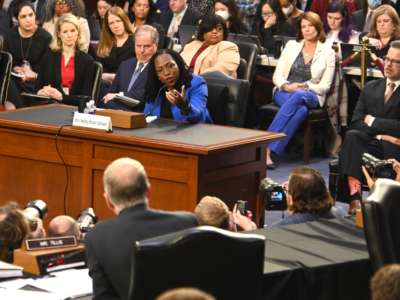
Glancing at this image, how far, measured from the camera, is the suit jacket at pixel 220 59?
9.96 metres

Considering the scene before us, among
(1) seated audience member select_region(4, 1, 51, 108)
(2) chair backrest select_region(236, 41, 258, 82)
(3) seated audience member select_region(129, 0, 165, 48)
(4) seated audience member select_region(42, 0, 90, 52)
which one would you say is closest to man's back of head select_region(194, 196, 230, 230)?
(2) chair backrest select_region(236, 41, 258, 82)

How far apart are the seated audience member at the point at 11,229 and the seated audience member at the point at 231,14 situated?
7.17 meters

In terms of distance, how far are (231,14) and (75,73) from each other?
3.04 metres

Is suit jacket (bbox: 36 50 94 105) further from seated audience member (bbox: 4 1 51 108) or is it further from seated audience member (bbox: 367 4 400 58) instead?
seated audience member (bbox: 367 4 400 58)

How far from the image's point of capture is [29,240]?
4.64 metres

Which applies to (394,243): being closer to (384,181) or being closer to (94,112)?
(384,181)

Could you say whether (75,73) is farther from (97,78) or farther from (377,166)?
(377,166)

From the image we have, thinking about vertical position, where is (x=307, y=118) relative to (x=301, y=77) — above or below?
below

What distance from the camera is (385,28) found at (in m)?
10.2

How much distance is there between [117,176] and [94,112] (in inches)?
115

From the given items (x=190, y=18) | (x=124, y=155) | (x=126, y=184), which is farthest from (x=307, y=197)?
(x=190, y=18)

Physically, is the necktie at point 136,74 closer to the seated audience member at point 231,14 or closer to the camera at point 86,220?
the camera at point 86,220

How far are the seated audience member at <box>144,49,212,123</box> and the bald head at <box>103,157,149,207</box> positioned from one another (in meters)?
2.81

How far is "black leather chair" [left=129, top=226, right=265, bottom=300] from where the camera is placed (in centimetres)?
394
